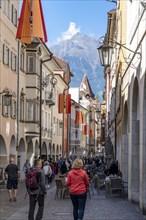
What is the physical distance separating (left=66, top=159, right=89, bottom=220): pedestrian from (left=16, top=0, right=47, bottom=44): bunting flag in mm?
10296

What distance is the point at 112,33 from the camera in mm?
52875

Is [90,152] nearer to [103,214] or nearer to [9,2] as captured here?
[9,2]

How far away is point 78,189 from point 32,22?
38.1 ft

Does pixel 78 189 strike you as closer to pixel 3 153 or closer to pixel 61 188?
pixel 61 188

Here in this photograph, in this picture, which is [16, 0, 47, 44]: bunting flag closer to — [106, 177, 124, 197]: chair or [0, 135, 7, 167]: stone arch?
[106, 177, 124, 197]: chair

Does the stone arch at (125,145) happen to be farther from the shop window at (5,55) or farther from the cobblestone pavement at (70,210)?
the shop window at (5,55)

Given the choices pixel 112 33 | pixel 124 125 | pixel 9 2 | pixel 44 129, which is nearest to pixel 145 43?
pixel 124 125

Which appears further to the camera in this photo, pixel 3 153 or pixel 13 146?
pixel 13 146

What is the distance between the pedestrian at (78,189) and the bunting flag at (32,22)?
1030cm

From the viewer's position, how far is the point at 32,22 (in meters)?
23.2

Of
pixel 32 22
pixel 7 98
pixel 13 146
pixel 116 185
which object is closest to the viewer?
pixel 32 22

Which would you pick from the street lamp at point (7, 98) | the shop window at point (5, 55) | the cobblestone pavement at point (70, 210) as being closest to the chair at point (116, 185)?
the cobblestone pavement at point (70, 210)

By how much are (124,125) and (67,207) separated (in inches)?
328

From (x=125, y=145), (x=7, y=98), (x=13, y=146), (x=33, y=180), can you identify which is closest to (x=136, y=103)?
(x=125, y=145)
